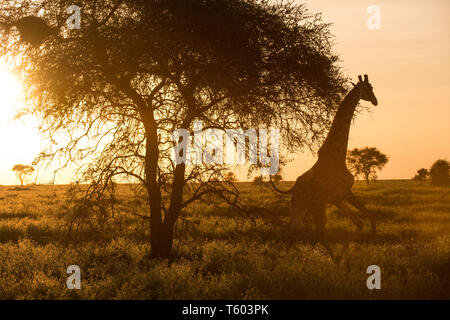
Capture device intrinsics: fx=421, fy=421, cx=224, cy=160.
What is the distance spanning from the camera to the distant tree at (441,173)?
186ft

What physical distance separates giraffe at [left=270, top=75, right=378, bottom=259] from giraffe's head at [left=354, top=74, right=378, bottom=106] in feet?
1.06

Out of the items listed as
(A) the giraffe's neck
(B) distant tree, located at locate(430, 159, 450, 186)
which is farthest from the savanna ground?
(B) distant tree, located at locate(430, 159, 450, 186)

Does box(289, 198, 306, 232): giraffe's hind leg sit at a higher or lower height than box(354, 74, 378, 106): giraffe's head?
lower

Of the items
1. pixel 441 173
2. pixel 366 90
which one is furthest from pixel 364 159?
pixel 366 90

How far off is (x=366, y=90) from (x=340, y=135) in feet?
4.84

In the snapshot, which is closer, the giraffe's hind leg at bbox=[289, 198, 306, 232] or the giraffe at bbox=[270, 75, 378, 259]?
the giraffe at bbox=[270, 75, 378, 259]

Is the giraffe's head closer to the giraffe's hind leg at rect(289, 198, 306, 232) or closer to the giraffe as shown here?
the giraffe

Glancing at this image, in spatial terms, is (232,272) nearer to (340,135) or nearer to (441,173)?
(340,135)

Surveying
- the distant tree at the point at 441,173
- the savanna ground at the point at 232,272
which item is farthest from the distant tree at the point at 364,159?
the savanna ground at the point at 232,272

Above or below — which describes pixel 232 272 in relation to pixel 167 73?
below

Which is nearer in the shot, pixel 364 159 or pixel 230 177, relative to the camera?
pixel 230 177

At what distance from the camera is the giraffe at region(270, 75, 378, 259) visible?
8766 mm

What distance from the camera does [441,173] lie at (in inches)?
2253
